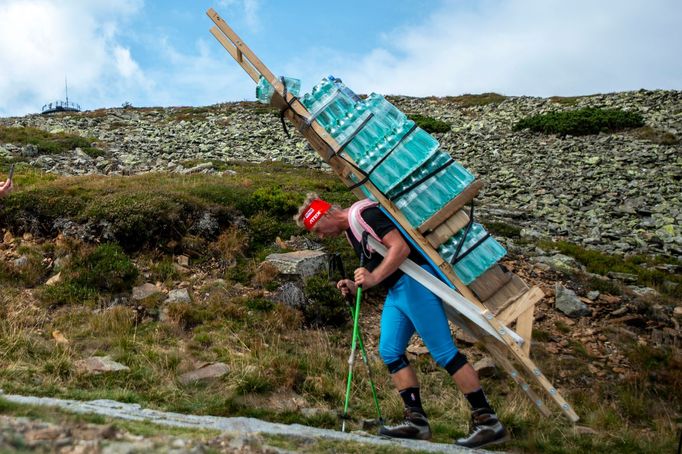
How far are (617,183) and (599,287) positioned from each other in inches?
434

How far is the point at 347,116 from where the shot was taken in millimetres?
5863

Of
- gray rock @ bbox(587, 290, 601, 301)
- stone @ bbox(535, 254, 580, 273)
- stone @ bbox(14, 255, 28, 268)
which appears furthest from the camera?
stone @ bbox(535, 254, 580, 273)

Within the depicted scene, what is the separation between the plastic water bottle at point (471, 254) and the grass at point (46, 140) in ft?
A: 70.0

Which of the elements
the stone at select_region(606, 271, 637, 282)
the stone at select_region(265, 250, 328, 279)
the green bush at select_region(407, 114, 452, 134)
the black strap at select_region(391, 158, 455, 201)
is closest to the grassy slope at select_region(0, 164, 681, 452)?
the stone at select_region(265, 250, 328, 279)

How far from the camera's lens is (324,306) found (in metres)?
10.5

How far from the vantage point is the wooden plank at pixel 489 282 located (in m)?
5.66

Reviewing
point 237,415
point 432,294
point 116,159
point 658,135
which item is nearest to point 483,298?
point 432,294

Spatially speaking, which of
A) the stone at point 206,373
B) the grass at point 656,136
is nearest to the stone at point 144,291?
the stone at point 206,373

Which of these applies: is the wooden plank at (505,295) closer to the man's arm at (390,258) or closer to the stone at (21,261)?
the man's arm at (390,258)

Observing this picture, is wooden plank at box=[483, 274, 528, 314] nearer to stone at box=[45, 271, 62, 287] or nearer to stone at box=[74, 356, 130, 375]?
stone at box=[74, 356, 130, 375]

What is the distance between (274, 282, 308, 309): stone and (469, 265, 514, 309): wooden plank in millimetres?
5293

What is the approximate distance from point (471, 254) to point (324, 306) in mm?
5235

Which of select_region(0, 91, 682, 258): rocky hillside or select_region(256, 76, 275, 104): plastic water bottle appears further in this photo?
select_region(0, 91, 682, 258): rocky hillside

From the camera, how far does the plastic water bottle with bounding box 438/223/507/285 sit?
5.59 metres
